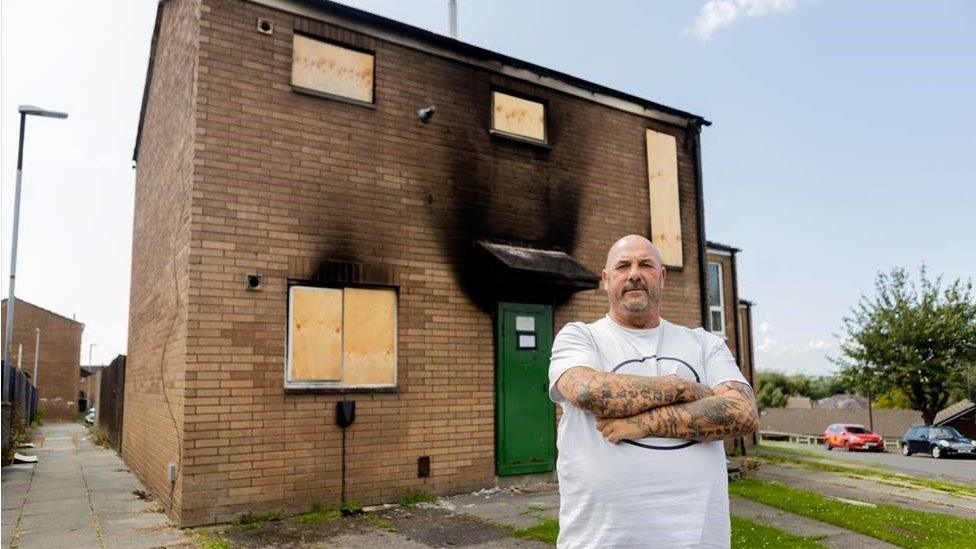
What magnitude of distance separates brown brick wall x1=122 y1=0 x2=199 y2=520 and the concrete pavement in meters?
0.29

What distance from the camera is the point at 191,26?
8.02 m

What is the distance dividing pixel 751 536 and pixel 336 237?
5.42 m

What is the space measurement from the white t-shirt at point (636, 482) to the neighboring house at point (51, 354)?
45906mm

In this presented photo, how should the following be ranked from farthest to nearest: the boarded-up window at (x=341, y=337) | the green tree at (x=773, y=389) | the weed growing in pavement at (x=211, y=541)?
the green tree at (x=773, y=389), the boarded-up window at (x=341, y=337), the weed growing in pavement at (x=211, y=541)

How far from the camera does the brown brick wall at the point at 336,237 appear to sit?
713 cm

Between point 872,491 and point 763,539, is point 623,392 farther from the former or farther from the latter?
point 872,491

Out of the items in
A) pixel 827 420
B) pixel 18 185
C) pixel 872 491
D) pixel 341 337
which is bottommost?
pixel 827 420

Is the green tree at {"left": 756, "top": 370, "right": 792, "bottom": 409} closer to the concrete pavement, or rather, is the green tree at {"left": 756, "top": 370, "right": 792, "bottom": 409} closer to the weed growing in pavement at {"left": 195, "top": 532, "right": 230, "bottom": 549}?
the concrete pavement

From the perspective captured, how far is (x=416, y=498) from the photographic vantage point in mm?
8109

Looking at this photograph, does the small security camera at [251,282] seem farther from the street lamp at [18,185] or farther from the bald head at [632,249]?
the street lamp at [18,185]

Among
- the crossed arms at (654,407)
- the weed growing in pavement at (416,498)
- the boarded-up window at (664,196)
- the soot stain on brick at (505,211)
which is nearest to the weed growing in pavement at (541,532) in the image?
the weed growing in pavement at (416,498)

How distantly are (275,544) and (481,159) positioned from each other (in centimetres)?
550

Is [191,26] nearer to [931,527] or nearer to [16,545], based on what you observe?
[16,545]

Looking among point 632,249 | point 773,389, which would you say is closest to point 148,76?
point 632,249
